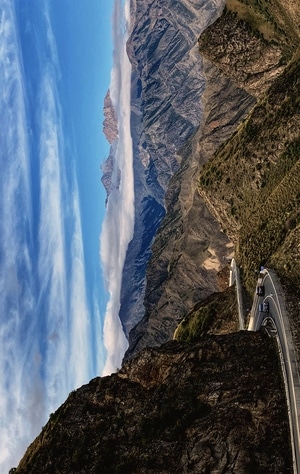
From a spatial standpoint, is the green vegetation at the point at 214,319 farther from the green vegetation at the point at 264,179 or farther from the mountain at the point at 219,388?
the green vegetation at the point at 264,179

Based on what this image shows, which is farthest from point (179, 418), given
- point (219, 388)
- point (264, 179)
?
point (264, 179)

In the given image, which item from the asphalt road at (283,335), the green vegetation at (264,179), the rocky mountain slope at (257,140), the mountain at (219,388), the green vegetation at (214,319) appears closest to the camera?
the asphalt road at (283,335)

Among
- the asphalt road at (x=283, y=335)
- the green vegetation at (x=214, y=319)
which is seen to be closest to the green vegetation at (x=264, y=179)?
the asphalt road at (x=283, y=335)

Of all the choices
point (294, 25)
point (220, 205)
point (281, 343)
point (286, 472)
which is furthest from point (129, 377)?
point (294, 25)

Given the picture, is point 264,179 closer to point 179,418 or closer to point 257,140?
point 257,140

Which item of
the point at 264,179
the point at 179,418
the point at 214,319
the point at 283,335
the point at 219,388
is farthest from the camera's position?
the point at 264,179

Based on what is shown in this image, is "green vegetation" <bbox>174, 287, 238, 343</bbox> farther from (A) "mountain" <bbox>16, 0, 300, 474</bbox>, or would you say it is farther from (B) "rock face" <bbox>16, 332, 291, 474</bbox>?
(B) "rock face" <bbox>16, 332, 291, 474</bbox>

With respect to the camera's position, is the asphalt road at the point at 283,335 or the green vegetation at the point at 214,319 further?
the green vegetation at the point at 214,319
